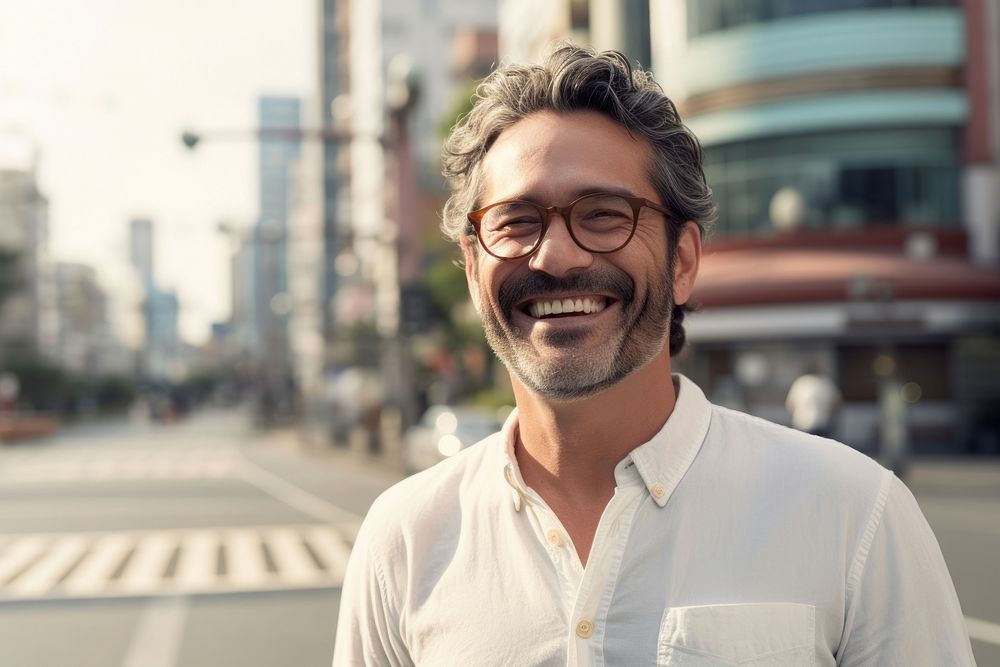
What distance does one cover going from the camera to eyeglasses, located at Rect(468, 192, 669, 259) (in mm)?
2115

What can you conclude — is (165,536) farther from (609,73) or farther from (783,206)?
(783,206)

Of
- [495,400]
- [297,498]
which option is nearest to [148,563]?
[297,498]

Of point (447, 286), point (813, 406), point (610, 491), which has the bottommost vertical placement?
point (813, 406)

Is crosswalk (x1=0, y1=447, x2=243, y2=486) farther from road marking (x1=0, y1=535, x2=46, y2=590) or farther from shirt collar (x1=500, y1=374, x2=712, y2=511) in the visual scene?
shirt collar (x1=500, y1=374, x2=712, y2=511)

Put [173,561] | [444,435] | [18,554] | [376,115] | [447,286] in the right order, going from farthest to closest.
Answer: [376,115] < [447,286] < [444,435] < [18,554] < [173,561]

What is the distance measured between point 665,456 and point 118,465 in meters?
32.6

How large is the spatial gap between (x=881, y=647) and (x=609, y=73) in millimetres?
1035

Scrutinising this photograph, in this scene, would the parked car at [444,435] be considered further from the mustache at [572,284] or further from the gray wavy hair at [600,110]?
the mustache at [572,284]

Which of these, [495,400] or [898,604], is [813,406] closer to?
[898,604]

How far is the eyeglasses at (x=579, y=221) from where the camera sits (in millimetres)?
2115

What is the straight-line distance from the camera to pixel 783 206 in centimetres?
3191

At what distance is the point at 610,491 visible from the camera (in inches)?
84.3

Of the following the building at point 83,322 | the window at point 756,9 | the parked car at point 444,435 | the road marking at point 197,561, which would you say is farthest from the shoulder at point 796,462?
the building at point 83,322

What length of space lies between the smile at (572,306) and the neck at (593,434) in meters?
0.13
